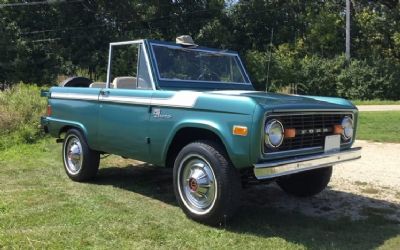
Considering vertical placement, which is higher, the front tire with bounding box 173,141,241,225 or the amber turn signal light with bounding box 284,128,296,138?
Result: the amber turn signal light with bounding box 284,128,296,138

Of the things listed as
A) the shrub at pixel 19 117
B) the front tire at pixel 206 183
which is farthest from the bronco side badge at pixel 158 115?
the shrub at pixel 19 117

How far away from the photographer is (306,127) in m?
5.35

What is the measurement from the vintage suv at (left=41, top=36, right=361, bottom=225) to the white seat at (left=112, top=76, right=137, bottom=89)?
1 cm

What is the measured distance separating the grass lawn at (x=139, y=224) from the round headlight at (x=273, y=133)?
91 centimetres

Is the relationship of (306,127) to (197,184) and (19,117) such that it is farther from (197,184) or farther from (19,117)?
(19,117)

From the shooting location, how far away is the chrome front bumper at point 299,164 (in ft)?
15.8

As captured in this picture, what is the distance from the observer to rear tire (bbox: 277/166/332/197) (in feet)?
21.2

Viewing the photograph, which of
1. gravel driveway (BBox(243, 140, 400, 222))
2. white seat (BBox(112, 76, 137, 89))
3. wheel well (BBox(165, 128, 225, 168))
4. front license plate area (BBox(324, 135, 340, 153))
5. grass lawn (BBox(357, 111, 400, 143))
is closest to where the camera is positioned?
wheel well (BBox(165, 128, 225, 168))

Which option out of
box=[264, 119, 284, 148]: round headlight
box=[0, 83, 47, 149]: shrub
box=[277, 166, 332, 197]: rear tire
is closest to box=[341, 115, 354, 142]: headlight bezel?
box=[277, 166, 332, 197]: rear tire

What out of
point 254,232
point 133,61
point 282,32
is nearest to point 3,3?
point 282,32

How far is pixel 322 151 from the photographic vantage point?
18.1 ft

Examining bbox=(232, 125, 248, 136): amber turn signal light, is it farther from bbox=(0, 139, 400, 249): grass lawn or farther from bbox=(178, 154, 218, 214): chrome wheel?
bbox=(0, 139, 400, 249): grass lawn

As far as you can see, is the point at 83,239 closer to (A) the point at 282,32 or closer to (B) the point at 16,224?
(B) the point at 16,224

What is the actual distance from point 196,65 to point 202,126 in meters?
1.70
